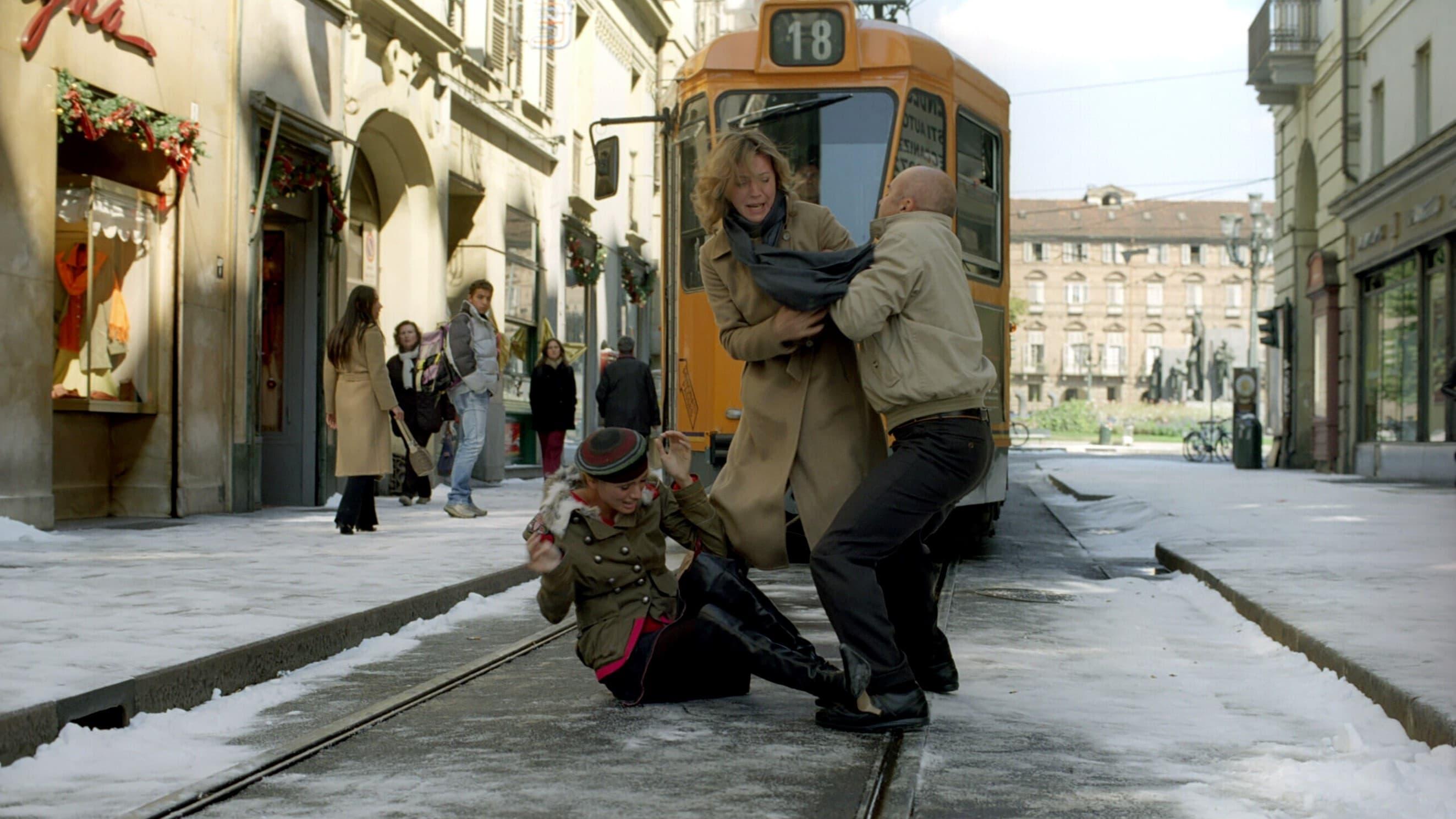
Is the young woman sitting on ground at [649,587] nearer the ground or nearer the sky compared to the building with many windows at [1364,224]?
nearer the ground

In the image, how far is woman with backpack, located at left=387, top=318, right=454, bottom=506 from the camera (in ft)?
48.5

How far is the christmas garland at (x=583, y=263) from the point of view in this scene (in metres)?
25.5

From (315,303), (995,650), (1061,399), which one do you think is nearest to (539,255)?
(315,303)

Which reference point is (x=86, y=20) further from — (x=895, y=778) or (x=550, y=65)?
(x=550, y=65)

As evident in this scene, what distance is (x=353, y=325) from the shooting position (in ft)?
37.8

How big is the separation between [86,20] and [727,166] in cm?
836

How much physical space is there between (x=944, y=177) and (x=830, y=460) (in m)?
0.95

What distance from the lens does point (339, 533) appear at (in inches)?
459

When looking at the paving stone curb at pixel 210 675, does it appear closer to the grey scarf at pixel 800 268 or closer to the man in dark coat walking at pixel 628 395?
the grey scarf at pixel 800 268

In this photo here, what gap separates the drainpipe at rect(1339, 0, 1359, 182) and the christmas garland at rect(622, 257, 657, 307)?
12.7m

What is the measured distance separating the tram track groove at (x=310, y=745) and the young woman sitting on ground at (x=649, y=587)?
680 mm

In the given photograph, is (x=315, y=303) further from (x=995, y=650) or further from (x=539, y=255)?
(x=995, y=650)

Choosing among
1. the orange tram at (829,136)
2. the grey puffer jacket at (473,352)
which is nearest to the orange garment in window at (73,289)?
the grey puffer jacket at (473,352)

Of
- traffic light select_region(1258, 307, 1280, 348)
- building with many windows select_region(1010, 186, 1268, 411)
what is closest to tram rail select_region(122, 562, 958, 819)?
traffic light select_region(1258, 307, 1280, 348)
